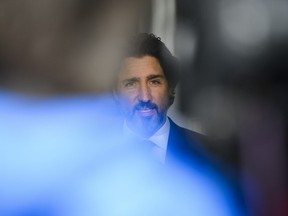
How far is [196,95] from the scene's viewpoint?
70cm

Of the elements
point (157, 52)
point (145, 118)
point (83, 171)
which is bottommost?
point (83, 171)

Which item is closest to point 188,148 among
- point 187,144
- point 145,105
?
point 187,144

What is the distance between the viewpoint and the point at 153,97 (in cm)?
68

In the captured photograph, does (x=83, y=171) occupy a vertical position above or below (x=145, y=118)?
below

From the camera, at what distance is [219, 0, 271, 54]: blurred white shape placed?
71 centimetres

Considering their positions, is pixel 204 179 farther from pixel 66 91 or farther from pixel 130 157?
pixel 66 91

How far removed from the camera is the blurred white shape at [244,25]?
707mm

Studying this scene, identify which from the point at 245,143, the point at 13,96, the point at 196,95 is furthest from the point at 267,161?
the point at 13,96

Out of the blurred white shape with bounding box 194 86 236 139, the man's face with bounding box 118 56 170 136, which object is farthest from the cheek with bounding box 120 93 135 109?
the blurred white shape with bounding box 194 86 236 139

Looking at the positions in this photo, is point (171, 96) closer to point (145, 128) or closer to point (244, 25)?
point (145, 128)

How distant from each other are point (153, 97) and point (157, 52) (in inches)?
3.4

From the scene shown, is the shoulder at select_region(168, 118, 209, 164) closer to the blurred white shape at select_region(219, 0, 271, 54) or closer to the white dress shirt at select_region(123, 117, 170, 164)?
the white dress shirt at select_region(123, 117, 170, 164)

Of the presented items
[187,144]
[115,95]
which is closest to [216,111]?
[187,144]

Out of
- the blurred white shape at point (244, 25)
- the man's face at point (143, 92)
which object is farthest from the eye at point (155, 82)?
the blurred white shape at point (244, 25)
